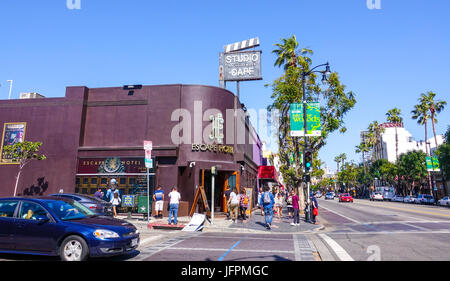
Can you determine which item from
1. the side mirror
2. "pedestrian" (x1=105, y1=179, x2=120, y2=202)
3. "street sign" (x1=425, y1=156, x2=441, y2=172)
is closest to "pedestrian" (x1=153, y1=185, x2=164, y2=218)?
"pedestrian" (x1=105, y1=179, x2=120, y2=202)

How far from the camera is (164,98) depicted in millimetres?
19719

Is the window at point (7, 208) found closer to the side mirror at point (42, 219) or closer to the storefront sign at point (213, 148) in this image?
the side mirror at point (42, 219)

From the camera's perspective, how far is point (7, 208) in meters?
6.96

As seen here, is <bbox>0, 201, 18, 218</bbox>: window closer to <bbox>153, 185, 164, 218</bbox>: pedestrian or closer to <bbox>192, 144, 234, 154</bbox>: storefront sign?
<bbox>153, 185, 164, 218</bbox>: pedestrian

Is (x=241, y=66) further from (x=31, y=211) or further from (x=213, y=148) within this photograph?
(x=31, y=211)

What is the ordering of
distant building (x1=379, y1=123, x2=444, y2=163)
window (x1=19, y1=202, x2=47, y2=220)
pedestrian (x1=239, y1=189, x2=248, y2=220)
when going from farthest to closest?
distant building (x1=379, y1=123, x2=444, y2=163) < pedestrian (x1=239, y1=189, x2=248, y2=220) < window (x1=19, y1=202, x2=47, y2=220)

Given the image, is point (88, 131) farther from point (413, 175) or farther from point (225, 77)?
point (413, 175)

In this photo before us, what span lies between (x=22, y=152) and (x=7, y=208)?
14394mm

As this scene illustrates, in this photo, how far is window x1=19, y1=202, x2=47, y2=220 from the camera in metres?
6.79

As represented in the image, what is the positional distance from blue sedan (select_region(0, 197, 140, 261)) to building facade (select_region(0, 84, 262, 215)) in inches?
451

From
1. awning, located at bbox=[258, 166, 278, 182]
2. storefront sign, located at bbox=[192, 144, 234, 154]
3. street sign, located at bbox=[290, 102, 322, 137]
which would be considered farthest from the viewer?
awning, located at bbox=[258, 166, 278, 182]

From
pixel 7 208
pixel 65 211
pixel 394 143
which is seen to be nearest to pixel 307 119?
pixel 65 211

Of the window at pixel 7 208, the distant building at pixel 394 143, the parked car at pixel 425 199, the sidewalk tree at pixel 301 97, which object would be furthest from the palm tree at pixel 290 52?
the distant building at pixel 394 143
